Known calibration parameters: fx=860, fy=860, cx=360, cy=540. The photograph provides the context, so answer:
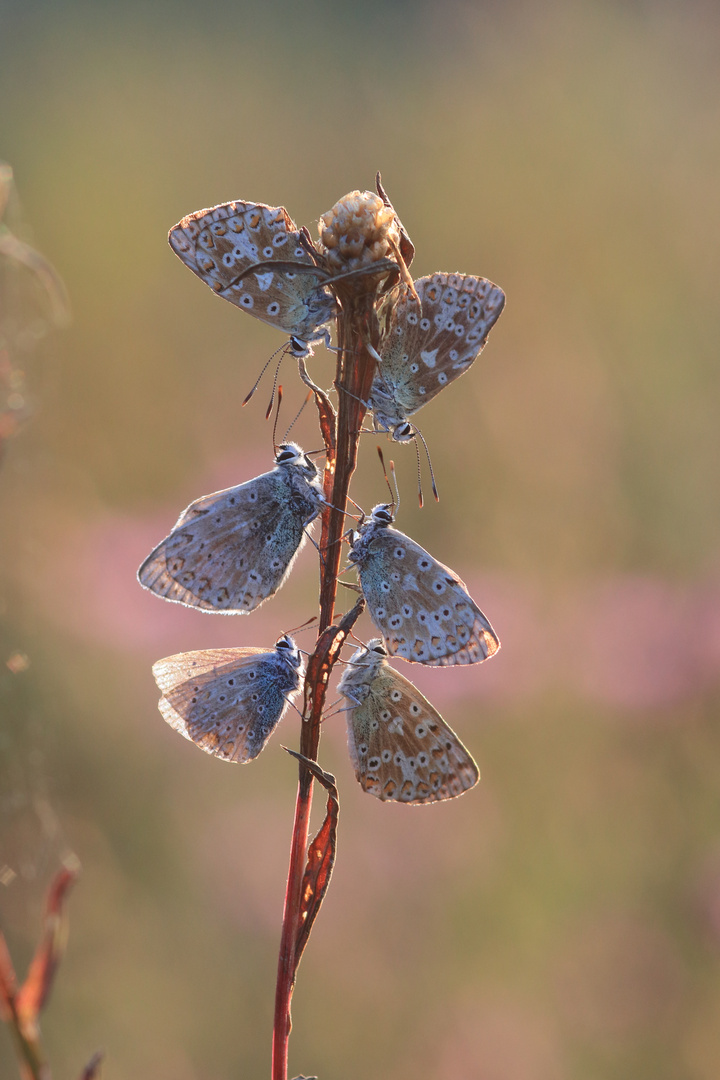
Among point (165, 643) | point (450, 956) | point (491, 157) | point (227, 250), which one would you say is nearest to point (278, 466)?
point (227, 250)

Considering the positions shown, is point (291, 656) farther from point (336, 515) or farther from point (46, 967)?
point (46, 967)

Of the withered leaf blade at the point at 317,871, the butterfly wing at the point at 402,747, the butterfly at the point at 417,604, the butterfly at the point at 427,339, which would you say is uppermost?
the butterfly at the point at 427,339

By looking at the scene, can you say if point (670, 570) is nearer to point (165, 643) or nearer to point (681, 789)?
point (681, 789)

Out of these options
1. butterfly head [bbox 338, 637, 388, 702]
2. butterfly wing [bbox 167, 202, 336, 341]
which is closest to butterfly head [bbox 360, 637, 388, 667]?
butterfly head [bbox 338, 637, 388, 702]

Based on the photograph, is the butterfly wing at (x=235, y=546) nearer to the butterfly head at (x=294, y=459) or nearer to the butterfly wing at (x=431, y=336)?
the butterfly head at (x=294, y=459)

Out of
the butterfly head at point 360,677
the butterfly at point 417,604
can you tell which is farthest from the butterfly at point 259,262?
the butterfly head at point 360,677

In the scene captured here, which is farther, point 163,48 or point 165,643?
point 163,48

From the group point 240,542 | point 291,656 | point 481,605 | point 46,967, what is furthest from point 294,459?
point 481,605
